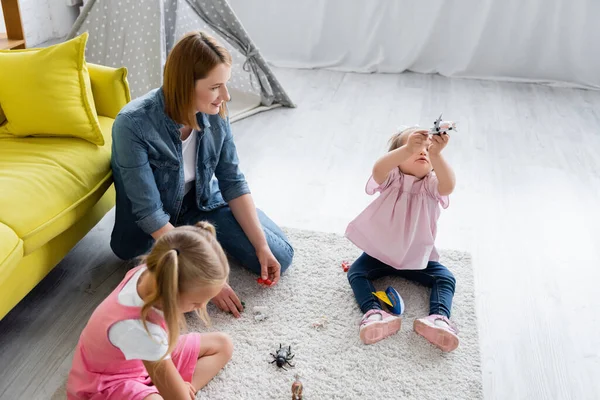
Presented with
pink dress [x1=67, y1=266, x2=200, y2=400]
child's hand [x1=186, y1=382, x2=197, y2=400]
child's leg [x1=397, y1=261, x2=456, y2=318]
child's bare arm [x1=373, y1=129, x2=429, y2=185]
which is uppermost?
child's bare arm [x1=373, y1=129, x2=429, y2=185]

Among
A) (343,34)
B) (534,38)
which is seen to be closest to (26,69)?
(343,34)

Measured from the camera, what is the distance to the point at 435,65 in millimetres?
3852

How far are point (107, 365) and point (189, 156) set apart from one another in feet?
2.42

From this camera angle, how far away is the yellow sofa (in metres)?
1.58

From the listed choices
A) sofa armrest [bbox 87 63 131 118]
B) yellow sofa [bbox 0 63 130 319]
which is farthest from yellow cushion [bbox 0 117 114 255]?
sofa armrest [bbox 87 63 131 118]

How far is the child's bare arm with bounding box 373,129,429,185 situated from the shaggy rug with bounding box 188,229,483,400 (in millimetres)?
388

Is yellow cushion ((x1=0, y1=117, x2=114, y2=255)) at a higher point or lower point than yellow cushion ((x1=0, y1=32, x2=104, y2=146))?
lower

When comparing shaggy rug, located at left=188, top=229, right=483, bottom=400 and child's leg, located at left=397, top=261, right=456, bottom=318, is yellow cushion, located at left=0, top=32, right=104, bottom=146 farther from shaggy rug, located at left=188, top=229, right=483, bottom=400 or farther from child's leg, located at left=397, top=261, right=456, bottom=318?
child's leg, located at left=397, top=261, right=456, bottom=318

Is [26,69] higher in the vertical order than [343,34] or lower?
higher

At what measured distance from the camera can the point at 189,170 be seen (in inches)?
75.0

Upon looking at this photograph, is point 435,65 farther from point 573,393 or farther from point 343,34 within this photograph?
point 573,393

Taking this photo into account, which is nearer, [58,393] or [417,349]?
[58,393]

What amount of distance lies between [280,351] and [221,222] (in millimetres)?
500

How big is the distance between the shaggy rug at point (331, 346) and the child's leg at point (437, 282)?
0.03 metres
